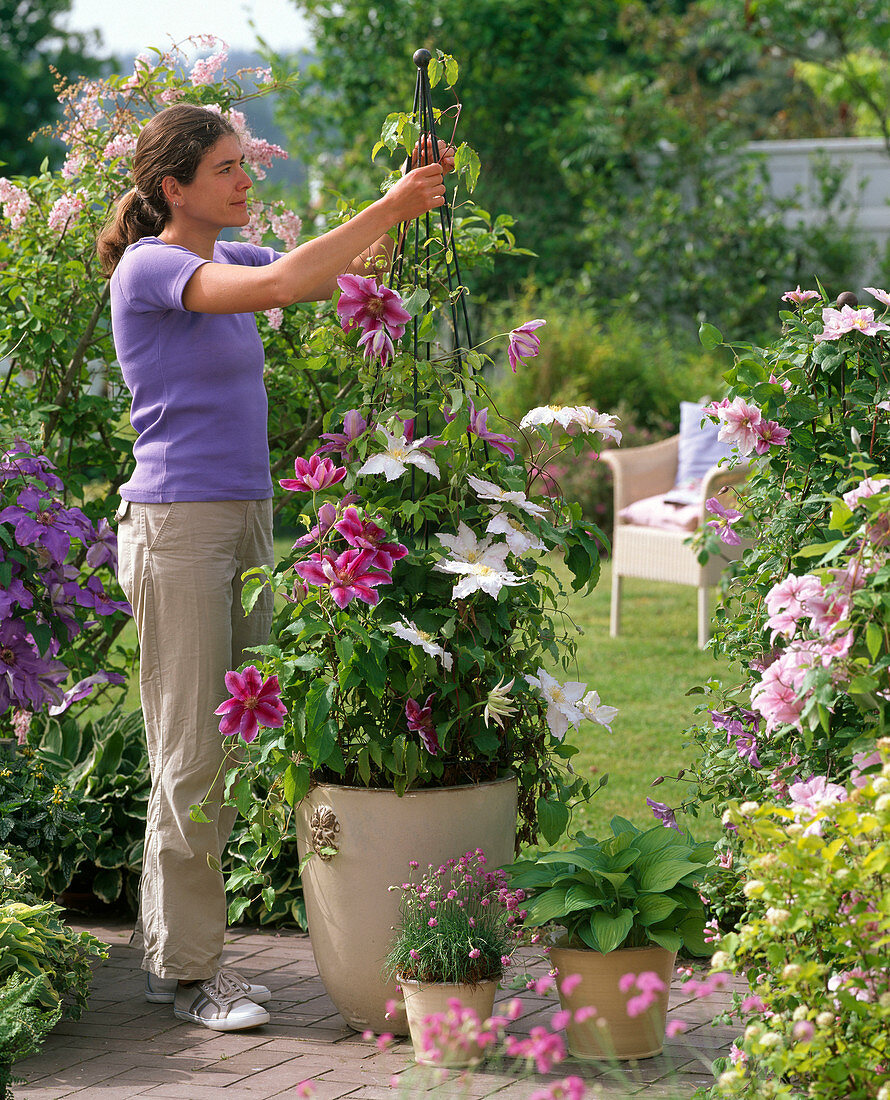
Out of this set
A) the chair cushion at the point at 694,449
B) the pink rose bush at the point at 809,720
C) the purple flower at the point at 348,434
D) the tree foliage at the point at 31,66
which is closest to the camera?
the pink rose bush at the point at 809,720

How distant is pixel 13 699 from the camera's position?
323cm

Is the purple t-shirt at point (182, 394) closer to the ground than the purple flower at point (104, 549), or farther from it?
farther from it

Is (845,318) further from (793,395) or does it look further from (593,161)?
(593,161)

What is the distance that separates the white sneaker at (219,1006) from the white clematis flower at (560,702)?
846mm

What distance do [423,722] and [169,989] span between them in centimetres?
91

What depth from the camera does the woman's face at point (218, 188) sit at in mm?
2736

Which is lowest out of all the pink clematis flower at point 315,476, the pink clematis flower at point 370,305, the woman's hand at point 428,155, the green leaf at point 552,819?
the green leaf at point 552,819

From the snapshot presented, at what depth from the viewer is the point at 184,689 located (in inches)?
108

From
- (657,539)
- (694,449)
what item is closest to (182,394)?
(657,539)

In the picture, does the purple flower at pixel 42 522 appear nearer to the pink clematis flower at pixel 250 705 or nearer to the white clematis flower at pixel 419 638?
the pink clematis flower at pixel 250 705

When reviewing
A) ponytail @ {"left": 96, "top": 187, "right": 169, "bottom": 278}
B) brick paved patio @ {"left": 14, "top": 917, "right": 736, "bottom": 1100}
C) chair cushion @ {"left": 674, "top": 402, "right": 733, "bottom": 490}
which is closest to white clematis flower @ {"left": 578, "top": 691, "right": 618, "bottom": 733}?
brick paved patio @ {"left": 14, "top": 917, "right": 736, "bottom": 1100}

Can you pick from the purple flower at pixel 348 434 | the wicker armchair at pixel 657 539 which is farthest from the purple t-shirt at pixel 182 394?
the wicker armchair at pixel 657 539

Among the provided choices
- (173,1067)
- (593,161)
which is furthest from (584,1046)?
(593,161)

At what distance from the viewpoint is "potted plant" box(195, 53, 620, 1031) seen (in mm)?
2514
